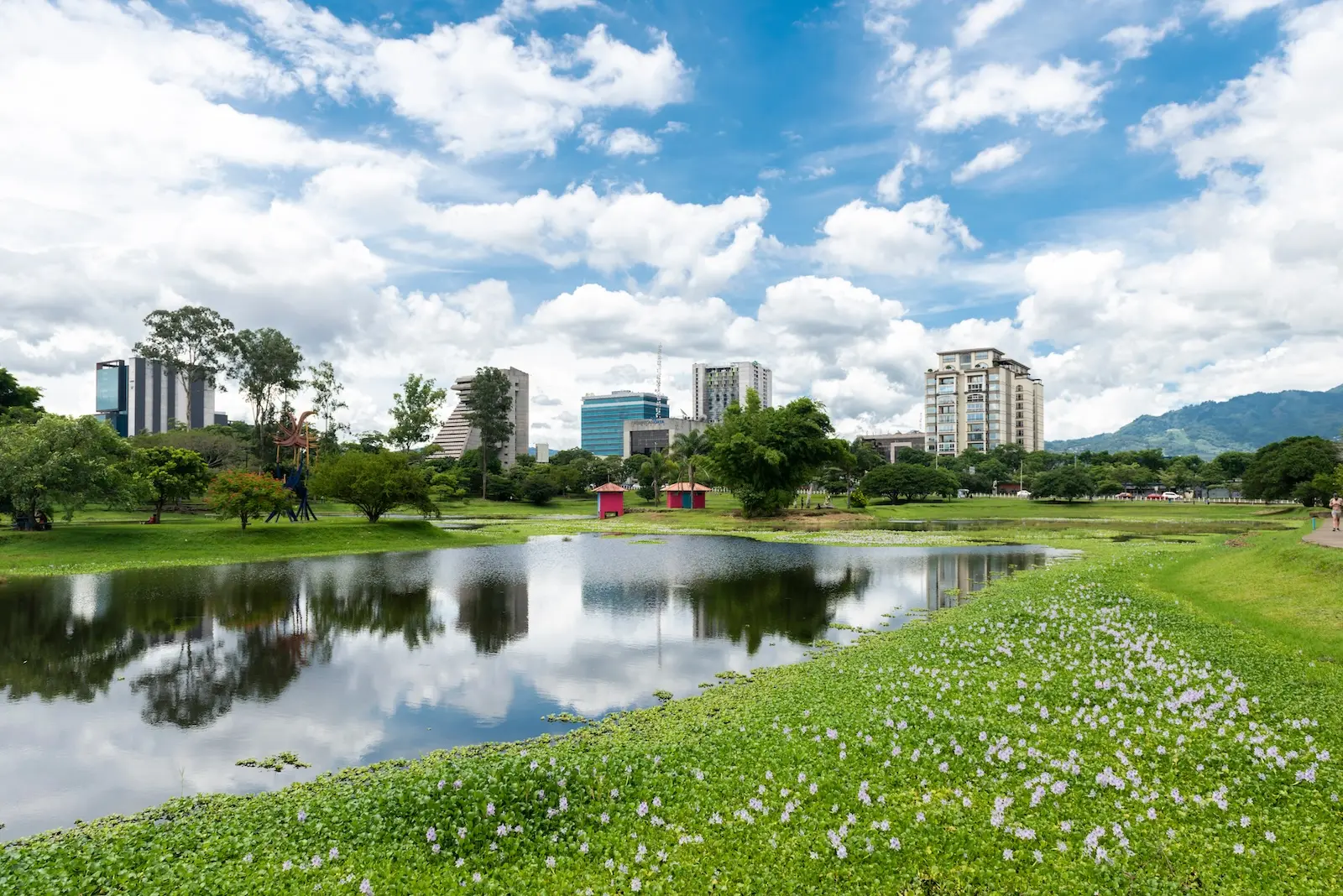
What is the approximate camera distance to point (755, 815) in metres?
7.38

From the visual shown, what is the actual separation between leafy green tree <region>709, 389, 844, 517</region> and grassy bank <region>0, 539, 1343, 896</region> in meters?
53.7

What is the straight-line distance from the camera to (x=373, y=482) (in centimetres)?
4472

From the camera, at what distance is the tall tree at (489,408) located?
309ft

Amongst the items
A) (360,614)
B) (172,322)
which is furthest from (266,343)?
(360,614)

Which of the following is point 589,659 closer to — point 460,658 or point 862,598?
point 460,658

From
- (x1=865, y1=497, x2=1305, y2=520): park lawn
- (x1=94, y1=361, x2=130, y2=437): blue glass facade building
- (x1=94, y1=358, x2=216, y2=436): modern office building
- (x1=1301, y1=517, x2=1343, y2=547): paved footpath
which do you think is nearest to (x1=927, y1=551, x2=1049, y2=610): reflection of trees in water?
(x1=1301, y1=517, x2=1343, y2=547): paved footpath

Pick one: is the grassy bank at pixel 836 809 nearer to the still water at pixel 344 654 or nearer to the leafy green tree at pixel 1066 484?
the still water at pixel 344 654

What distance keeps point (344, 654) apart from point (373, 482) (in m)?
30.9

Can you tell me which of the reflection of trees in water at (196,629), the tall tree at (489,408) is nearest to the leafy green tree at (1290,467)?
the reflection of trees in water at (196,629)

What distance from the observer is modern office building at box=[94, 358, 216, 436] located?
14388 centimetres

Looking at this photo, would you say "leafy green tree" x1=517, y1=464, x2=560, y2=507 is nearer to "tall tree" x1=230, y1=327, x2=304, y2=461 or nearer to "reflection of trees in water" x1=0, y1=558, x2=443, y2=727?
"tall tree" x1=230, y1=327, x2=304, y2=461

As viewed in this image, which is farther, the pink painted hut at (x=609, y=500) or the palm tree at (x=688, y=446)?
the palm tree at (x=688, y=446)

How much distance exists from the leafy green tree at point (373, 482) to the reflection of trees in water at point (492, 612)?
67.5 ft

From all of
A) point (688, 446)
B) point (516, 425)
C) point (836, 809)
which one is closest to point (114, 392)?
point (516, 425)
